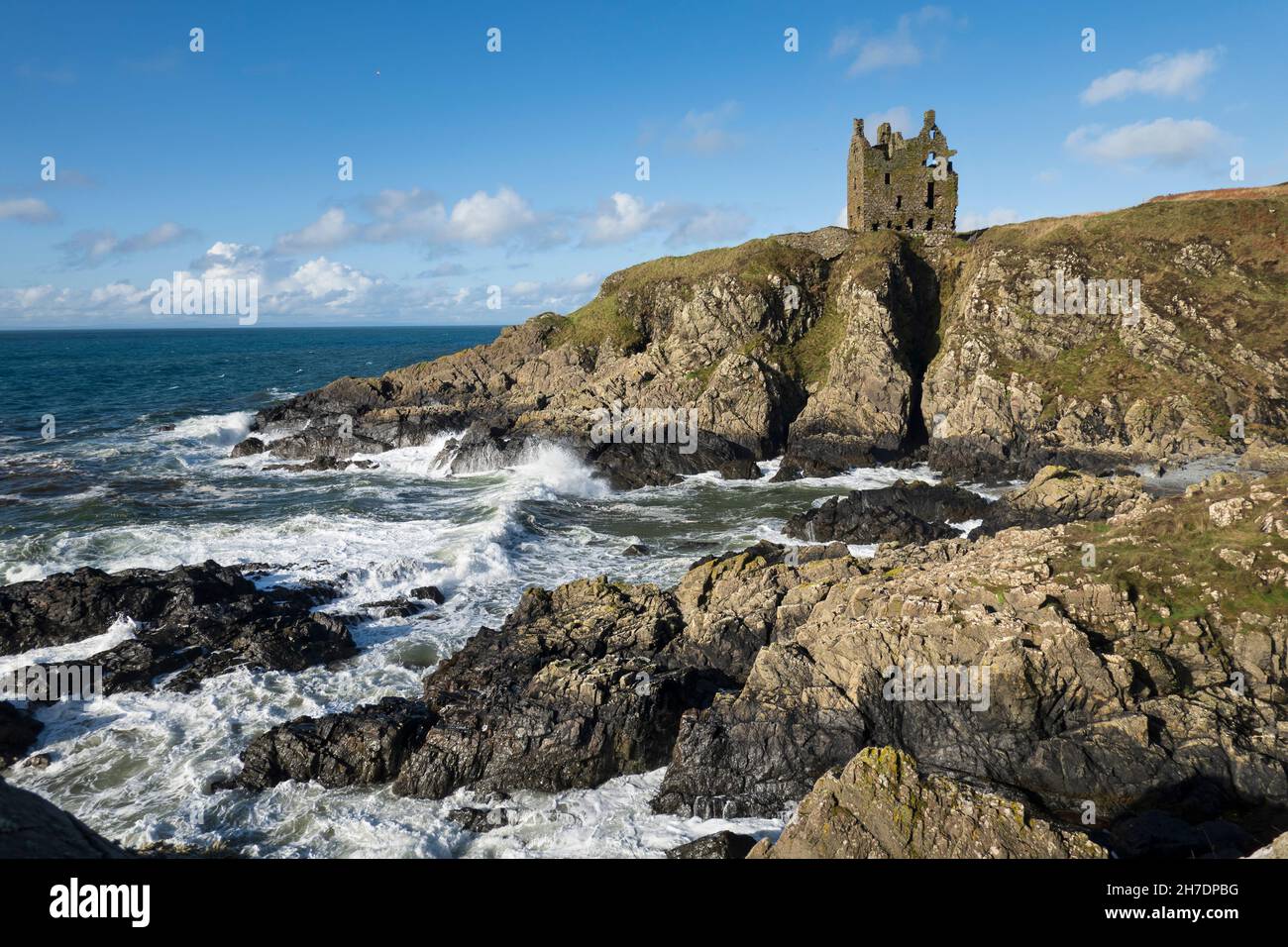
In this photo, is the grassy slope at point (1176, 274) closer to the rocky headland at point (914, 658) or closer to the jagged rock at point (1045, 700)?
the rocky headland at point (914, 658)

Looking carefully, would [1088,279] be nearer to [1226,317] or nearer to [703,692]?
[1226,317]

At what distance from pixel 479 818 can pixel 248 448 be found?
5391 centimetres

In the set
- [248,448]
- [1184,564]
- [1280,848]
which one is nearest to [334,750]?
[1280,848]

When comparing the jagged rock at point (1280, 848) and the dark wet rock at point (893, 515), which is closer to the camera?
the jagged rock at point (1280, 848)

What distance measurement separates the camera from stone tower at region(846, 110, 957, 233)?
227 feet

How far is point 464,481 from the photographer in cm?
5350

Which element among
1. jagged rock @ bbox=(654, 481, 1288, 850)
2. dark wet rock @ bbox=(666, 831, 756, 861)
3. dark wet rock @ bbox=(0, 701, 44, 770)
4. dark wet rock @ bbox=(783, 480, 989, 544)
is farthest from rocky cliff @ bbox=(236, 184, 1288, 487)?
dark wet rock @ bbox=(666, 831, 756, 861)

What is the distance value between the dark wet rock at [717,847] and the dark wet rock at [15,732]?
18308 mm

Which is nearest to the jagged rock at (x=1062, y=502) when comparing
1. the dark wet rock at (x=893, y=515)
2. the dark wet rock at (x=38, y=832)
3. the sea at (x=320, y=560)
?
the dark wet rock at (x=893, y=515)

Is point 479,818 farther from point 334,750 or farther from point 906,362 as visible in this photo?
point 906,362

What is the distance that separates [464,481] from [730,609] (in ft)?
109

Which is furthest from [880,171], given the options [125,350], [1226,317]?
[125,350]

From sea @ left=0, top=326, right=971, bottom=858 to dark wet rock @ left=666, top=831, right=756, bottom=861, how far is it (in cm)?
120

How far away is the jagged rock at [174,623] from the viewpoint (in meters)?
25.2
